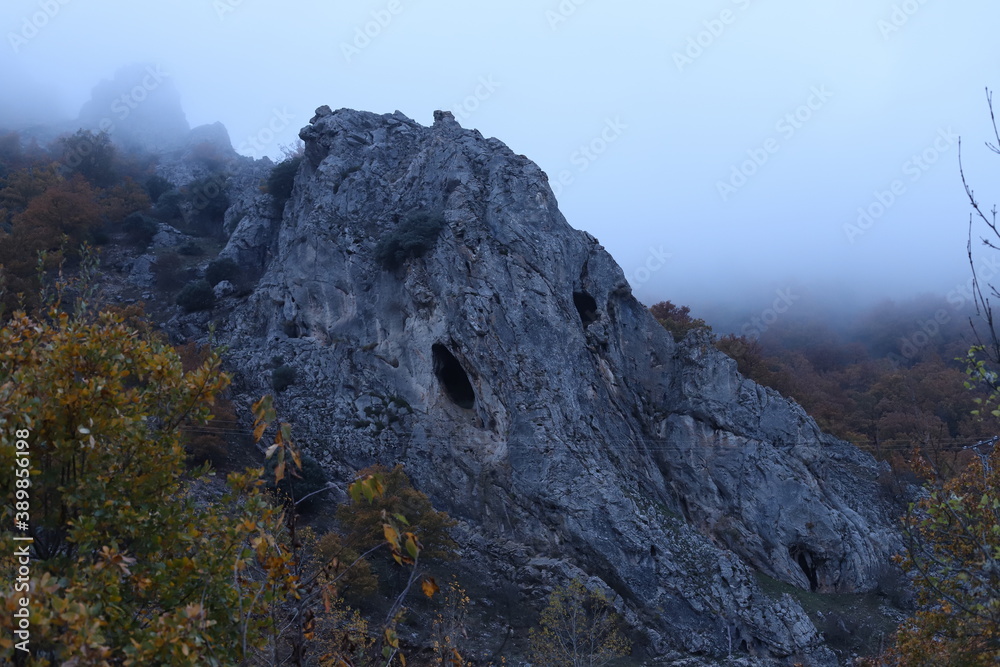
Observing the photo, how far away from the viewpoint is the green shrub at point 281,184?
4891cm

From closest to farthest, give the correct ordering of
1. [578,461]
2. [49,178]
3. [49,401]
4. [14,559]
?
[14,559]
[49,401]
[578,461]
[49,178]

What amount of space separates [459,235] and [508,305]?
5.01 m

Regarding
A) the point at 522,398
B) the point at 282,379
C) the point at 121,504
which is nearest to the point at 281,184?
the point at 282,379

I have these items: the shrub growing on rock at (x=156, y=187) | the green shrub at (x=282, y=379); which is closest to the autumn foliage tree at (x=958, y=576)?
the green shrub at (x=282, y=379)

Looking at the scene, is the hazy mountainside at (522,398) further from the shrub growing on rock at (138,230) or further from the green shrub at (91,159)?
the green shrub at (91,159)

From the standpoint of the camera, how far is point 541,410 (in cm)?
3112

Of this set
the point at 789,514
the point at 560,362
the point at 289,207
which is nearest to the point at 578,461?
the point at 560,362

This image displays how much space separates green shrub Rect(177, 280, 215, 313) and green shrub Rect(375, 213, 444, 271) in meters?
12.5

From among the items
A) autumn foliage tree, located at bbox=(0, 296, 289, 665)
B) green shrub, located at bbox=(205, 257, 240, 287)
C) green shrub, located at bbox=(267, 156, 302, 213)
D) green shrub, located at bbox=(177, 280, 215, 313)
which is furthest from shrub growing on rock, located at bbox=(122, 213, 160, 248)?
autumn foliage tree, located at bbox=(0, 296, 289, 665)

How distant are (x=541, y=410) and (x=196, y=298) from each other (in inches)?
954

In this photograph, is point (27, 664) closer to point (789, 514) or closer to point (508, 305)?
point (508, 305)

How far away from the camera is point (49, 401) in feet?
20.8

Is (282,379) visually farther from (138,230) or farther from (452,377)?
(138,230)

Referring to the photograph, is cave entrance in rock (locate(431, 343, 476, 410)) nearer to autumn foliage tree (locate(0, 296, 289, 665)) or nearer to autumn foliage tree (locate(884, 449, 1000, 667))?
autumn foliage tree (locate(884, 449, 1000, 667))
